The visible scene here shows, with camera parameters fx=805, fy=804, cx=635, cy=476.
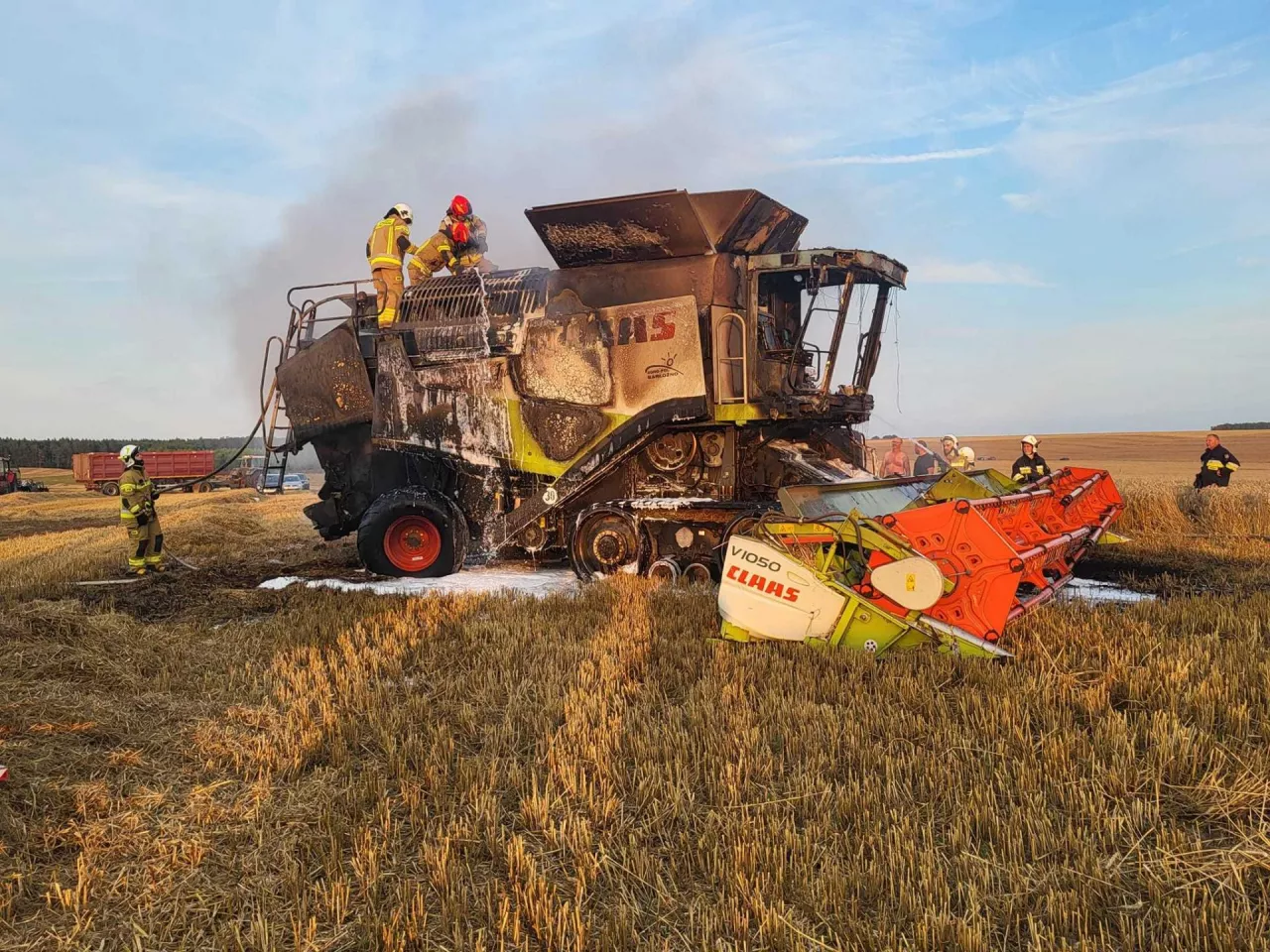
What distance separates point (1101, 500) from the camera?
27.1 ft

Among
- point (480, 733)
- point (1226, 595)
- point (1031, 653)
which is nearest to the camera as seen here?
point (480, 733)

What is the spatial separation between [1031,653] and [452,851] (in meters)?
3.60

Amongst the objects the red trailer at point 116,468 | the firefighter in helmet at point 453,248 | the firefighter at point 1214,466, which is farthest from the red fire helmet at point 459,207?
the red trailer at point 116,468

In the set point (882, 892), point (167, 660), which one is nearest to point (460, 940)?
point (882, 892)

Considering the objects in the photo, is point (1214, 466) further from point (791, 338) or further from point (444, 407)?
point (444, 407)

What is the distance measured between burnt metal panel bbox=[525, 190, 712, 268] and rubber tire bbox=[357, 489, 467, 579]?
10.4ft

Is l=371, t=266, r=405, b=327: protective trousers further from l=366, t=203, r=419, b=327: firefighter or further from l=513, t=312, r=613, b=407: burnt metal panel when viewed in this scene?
l=513, t=312, r=613, b=407: burnt metal panel

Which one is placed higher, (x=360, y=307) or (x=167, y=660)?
(x=360, y=307)

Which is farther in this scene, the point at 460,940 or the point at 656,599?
the point at 656,599

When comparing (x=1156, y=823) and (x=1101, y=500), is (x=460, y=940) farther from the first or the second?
(x=1101, y=500)

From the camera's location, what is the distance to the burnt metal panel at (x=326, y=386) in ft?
32.3

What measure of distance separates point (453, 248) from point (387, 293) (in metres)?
1.16

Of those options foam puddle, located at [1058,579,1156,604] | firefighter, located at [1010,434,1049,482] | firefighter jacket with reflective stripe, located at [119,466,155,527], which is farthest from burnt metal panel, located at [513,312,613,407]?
firefighter, located at [1010,434,1049,482]

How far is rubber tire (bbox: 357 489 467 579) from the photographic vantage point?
909 centimetres
